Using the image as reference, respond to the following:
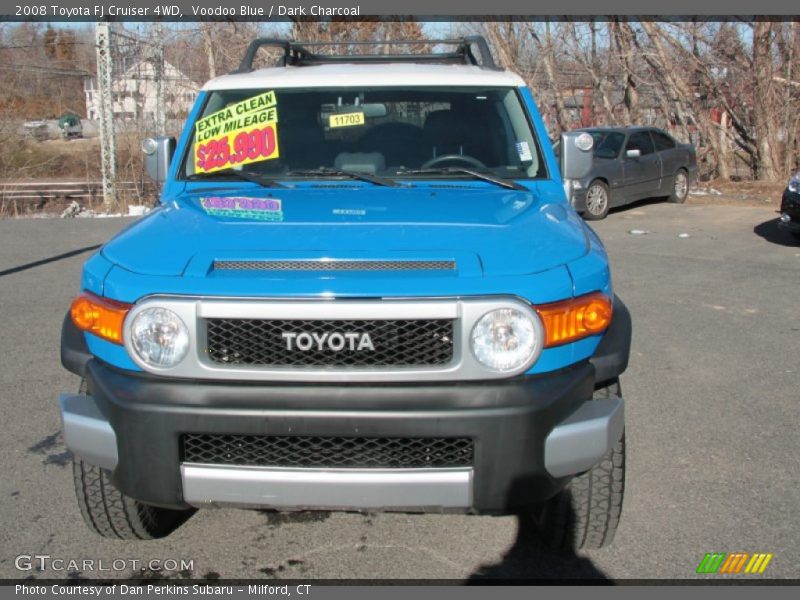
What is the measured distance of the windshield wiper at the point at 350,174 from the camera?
373cm

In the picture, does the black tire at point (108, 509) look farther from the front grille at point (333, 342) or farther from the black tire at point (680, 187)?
the black tire at point (680, 187)

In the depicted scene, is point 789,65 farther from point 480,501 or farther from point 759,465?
point 480,501

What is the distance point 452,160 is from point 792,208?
793 cm

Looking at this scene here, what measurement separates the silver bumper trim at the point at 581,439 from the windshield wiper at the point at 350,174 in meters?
1.53

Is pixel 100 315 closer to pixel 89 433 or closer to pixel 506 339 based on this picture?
pixel 89 433

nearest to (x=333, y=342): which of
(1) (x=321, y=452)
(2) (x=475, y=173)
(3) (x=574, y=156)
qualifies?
(1) (x=321, y=452)

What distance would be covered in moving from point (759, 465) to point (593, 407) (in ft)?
5.93

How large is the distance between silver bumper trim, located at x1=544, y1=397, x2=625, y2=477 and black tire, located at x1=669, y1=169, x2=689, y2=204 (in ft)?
47.3

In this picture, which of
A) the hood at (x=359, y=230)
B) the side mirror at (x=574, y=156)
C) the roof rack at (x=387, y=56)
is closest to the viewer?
the hood at (x=359, y=230)

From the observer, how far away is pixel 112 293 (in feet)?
8.86

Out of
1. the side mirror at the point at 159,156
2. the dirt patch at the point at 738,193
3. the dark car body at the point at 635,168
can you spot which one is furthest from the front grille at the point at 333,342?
the dirt patch at the point at 738,193

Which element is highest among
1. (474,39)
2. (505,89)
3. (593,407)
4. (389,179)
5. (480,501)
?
(474,39)

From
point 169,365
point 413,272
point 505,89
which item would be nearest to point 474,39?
point 505,89
